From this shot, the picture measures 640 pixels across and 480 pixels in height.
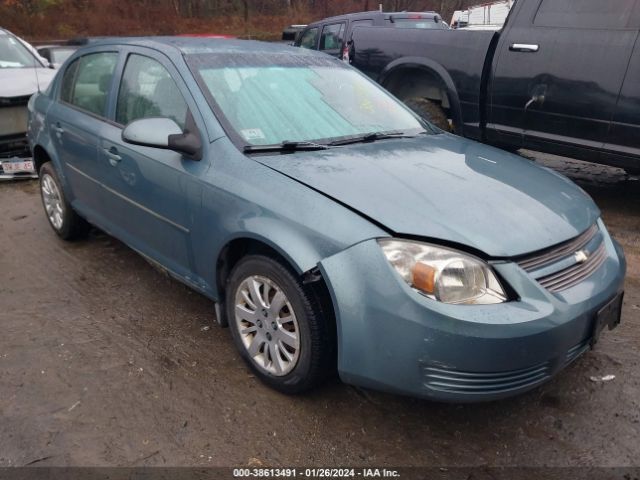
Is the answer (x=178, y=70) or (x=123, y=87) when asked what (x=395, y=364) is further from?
(x=123, y=87)

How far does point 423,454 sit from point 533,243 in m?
0.98

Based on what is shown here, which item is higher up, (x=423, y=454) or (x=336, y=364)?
(x=336, y=364)

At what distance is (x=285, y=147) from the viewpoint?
9.10ft

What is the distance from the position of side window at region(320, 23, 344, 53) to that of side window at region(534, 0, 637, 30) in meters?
5.43

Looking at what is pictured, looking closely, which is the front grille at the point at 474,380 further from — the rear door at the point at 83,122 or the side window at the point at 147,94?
the rear door at the point at 83,122

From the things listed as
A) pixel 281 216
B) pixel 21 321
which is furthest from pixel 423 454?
pixel 21 321

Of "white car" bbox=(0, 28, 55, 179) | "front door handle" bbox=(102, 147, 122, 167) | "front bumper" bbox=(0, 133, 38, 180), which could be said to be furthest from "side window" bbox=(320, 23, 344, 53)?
"front door handle" bbox=(102, 147, 122, 167)

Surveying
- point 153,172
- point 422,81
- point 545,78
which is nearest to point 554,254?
point 153,172

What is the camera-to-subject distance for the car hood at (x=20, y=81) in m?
6.30

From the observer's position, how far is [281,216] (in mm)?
2396

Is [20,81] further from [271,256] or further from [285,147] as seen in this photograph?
[271,256]

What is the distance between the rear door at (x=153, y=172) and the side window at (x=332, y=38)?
286 inches

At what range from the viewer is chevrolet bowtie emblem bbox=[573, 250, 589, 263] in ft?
7.79

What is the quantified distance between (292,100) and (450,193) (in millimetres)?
1150
